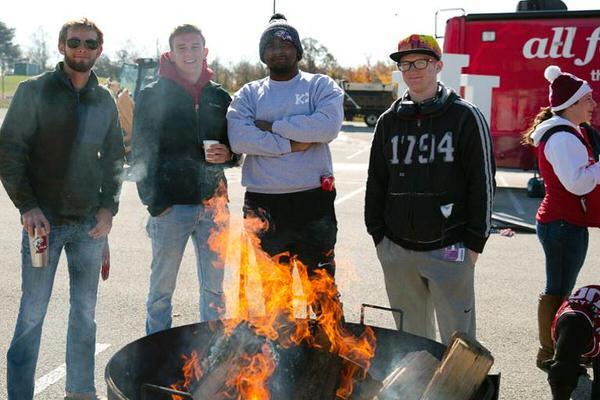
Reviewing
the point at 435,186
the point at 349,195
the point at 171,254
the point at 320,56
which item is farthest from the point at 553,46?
the point at 320,56

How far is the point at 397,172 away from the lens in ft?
11.1

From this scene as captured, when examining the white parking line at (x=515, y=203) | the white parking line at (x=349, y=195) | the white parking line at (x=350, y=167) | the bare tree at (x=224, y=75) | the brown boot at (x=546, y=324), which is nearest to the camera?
the brown boot at (x=546, y=324)

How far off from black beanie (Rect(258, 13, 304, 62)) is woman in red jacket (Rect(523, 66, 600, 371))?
1.67 m

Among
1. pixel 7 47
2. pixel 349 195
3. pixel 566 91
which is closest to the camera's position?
pixel 566 91

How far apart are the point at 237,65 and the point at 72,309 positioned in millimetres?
38370

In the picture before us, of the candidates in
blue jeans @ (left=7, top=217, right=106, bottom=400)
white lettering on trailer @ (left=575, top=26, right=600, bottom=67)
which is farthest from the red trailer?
blue jeans @ (left=7, top=217, right=106, bottom=400)

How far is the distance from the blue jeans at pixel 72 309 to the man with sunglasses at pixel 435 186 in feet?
5.38

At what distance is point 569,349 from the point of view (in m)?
3.44

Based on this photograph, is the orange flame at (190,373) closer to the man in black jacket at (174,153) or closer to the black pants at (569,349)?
the man in black jacket at (174,153)

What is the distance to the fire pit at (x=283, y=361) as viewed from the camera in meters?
2.77

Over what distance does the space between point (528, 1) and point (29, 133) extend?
1051 cm

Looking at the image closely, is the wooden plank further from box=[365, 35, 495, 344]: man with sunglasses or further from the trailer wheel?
the trailer wheel

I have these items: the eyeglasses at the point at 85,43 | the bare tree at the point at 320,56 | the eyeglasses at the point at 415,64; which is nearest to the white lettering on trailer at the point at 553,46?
the eyeglasses at the point at 415,64

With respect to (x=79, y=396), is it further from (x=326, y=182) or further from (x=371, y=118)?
(x=371, y=118)
